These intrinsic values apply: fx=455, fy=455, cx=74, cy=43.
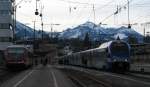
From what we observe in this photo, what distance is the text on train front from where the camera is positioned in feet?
161

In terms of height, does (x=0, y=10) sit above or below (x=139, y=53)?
above

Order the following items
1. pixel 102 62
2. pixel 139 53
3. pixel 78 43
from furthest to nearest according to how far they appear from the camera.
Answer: pixel 78 43, pixel 139 53, pixel 102 62

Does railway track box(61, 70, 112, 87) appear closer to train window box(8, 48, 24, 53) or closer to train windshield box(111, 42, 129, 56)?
train windshield box(111, 42, 129, 56)

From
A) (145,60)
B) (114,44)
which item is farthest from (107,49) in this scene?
(145,60)

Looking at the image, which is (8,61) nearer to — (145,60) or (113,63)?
(113,63)

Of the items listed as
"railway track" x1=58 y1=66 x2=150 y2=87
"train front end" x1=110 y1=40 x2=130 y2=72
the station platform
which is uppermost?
"train front end" x1=110 y1=40 x2=130 y2=72

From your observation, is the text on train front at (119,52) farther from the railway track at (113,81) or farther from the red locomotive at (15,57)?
the red locomotive at (15,57)

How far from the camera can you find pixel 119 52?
4975cm

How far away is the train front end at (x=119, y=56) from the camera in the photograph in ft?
161

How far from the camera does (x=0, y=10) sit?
108 meters

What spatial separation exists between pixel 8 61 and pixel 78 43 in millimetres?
98441

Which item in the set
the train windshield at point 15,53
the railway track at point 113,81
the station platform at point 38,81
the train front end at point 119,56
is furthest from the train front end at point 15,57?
the railway track at point 113,81

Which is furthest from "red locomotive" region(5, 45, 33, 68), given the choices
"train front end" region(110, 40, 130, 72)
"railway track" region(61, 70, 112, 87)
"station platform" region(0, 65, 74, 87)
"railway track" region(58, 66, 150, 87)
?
"railway track" region(61, 70, 112, 87)

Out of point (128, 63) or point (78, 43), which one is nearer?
point (128, 63)
